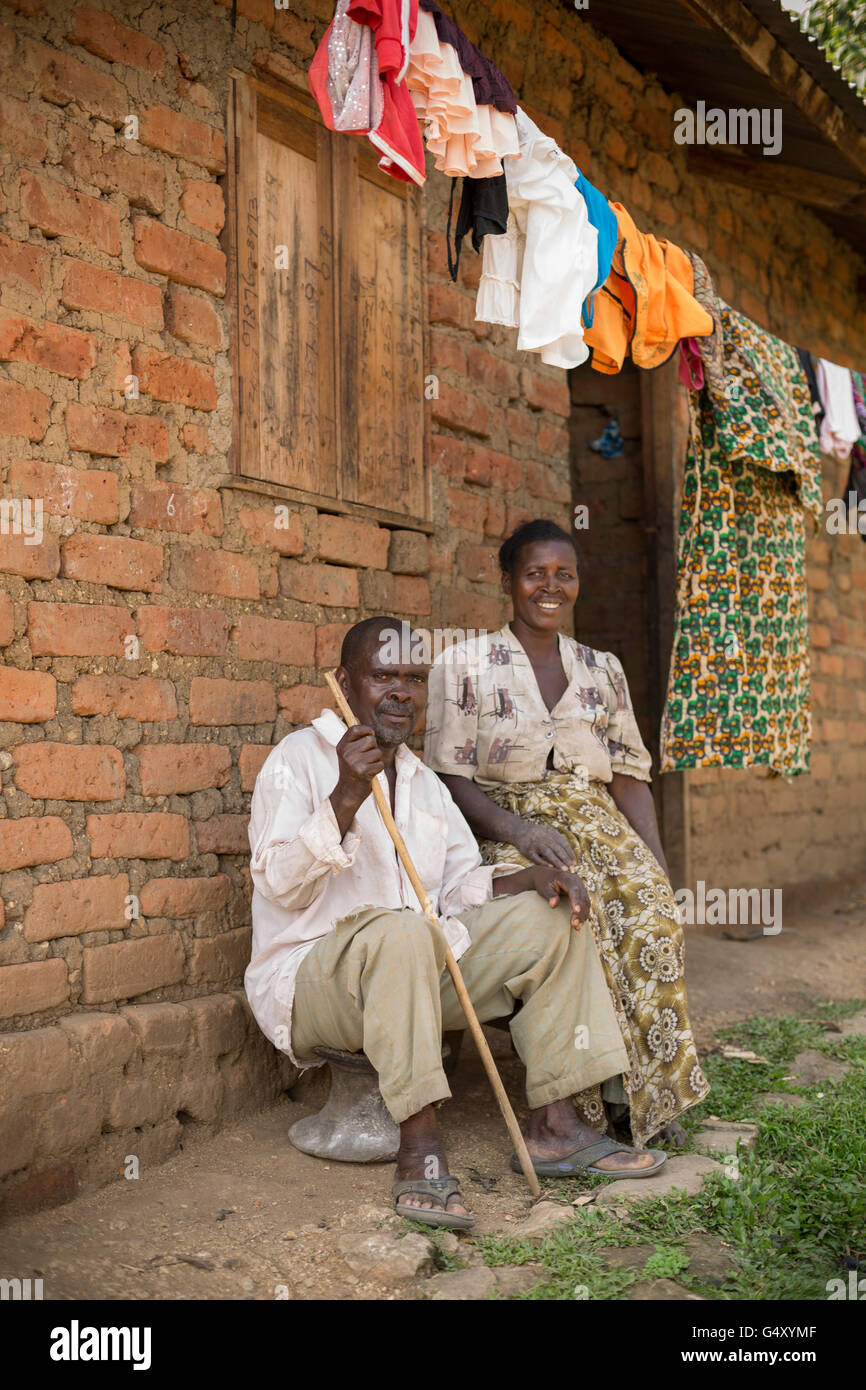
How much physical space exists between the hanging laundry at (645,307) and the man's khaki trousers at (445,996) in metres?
1.72

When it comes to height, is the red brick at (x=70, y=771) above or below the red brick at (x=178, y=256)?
below

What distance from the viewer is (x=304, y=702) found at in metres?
3.71

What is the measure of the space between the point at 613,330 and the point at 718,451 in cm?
92

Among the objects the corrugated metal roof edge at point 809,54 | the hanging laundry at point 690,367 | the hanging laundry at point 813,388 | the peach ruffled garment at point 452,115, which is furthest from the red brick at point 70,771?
the corrugated metal roof edge at point 809,54

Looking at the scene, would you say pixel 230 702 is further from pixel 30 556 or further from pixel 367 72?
pixel 367 72

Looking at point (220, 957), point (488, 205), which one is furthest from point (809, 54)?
point (220, 957)

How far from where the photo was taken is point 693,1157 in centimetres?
319

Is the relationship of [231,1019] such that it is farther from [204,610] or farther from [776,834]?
[776,834]

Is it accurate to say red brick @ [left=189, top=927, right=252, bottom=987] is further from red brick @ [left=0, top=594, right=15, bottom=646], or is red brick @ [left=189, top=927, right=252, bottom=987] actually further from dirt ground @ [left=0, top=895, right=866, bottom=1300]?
red brick @ [left=0, top=594, right=15, bottom=646]

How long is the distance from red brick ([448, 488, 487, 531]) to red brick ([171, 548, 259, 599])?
3.37ft

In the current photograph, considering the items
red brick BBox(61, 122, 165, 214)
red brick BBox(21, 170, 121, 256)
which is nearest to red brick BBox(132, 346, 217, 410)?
red brick BBox(21, 170, 121, 256)

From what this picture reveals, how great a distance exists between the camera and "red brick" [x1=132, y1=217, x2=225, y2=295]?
3248mm

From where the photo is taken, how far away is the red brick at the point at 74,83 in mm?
2973

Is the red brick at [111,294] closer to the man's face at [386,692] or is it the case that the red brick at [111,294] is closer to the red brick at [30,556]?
the red brick at [30,556]
